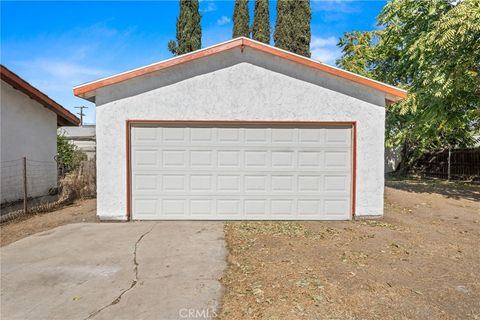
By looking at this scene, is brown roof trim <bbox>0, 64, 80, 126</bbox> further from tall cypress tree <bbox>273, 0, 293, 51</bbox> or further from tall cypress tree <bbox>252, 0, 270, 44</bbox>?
tall cypress tree <bbox>252, 0, 270, 44</bbox>

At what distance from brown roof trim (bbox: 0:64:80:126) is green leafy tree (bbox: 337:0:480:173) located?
1311cm

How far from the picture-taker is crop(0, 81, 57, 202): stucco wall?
938 cm

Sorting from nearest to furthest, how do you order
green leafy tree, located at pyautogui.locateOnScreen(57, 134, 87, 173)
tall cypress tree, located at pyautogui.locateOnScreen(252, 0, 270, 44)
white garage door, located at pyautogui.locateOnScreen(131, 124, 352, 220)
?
white garage door, located at pyautogui.locateOnScreen(131, 124, 352, 220) < green leafy tree, located at pyautogui.locateOnScreen(57, 134, 87, 173) < tall cypress tree, located at pyautogui.locateOnScreen(252, 0, 270, 44)

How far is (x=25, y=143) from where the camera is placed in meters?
10.3

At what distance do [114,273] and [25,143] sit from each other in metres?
8.50

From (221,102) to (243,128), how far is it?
824 mm

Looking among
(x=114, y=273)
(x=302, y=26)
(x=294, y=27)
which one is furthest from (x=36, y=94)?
(x=302, y=26)

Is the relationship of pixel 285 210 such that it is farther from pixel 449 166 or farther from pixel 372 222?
pixel 449 166

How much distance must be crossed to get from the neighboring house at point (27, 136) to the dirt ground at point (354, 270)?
775 centimetres

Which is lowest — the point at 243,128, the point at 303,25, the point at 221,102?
the point at 243,128

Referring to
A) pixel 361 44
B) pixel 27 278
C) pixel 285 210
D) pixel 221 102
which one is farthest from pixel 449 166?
pixel 27 278

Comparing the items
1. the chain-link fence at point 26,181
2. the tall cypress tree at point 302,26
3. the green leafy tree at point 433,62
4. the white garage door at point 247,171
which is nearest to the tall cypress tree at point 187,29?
the tall cypress tree at point 302,26

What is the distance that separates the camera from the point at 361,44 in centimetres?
1814

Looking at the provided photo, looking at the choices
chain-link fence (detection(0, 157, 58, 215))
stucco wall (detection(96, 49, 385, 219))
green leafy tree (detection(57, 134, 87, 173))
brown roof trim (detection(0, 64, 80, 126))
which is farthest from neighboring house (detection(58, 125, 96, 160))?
stucco wall (detection(96, 49, 385, 219))
